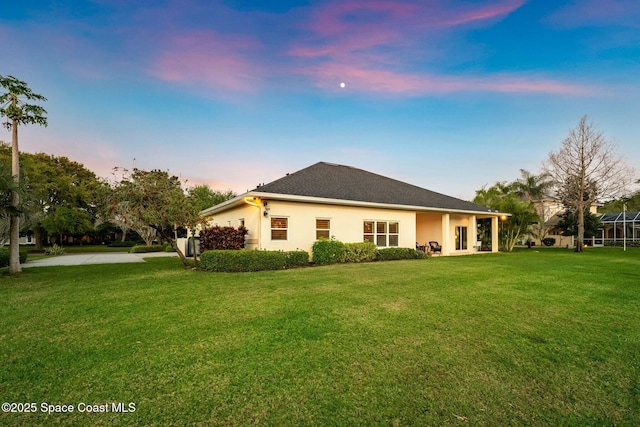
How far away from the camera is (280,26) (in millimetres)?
11492

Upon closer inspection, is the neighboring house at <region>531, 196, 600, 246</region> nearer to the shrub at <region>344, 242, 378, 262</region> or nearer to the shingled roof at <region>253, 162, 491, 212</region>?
the shingled roof at <region>253, 162, 491, 212</region>

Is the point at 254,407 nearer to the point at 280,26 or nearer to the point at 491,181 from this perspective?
the point at 280,26

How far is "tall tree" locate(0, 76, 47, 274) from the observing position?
33.5 ft

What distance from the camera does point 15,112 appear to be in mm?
10312

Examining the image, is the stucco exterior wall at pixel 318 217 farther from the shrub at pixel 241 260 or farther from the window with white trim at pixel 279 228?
the shrub at pixel 241 260

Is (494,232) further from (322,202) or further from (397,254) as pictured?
(322,202)

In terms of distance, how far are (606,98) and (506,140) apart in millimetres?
4718

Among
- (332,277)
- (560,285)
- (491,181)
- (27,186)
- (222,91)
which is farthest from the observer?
(491,181)

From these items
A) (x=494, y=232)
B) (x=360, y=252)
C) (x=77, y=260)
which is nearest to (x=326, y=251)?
(x=360, y=252)

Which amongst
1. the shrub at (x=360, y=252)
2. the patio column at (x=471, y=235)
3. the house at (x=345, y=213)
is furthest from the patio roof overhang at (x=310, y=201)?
the shrub at (x=360, y=252)

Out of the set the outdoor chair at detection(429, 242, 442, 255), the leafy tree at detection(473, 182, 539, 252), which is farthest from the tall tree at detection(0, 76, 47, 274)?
the leafy tree at detection(473, 182, 539, 252)

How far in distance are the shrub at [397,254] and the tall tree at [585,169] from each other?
55.3 ft

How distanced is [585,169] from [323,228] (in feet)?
78.8

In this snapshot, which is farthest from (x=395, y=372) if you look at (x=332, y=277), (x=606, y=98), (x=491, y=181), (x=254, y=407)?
(x=491, y=181)
